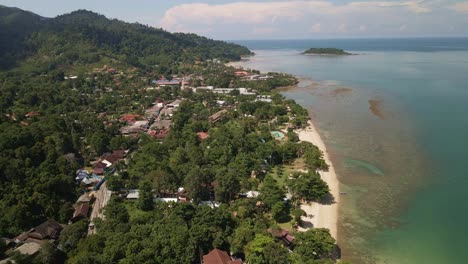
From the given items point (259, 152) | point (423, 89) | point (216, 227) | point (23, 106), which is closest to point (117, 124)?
point (23, 106)

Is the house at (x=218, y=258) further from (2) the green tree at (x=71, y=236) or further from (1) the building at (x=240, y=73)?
(1) the building at (x=240, y=73)

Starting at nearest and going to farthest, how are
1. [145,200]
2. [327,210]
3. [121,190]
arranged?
1. [145,200]
2. [327,210]
3. [121,190]

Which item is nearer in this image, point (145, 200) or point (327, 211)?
point (145, 200)

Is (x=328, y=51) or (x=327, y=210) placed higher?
(x=328, y=51)

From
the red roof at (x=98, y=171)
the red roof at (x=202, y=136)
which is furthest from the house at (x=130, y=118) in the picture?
the red roof at (x=98, y=171)

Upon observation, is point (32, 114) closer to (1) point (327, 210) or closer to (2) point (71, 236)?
(2) point (71, 236)

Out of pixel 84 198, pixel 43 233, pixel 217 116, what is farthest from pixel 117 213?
pixel 217 116

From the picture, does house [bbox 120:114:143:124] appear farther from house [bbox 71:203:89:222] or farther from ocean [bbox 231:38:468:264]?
ocean [bbox 231:38:468:264]

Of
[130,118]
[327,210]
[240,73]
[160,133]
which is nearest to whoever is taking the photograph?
[327,210]

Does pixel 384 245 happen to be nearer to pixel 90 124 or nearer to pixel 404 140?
pixel 404 140
